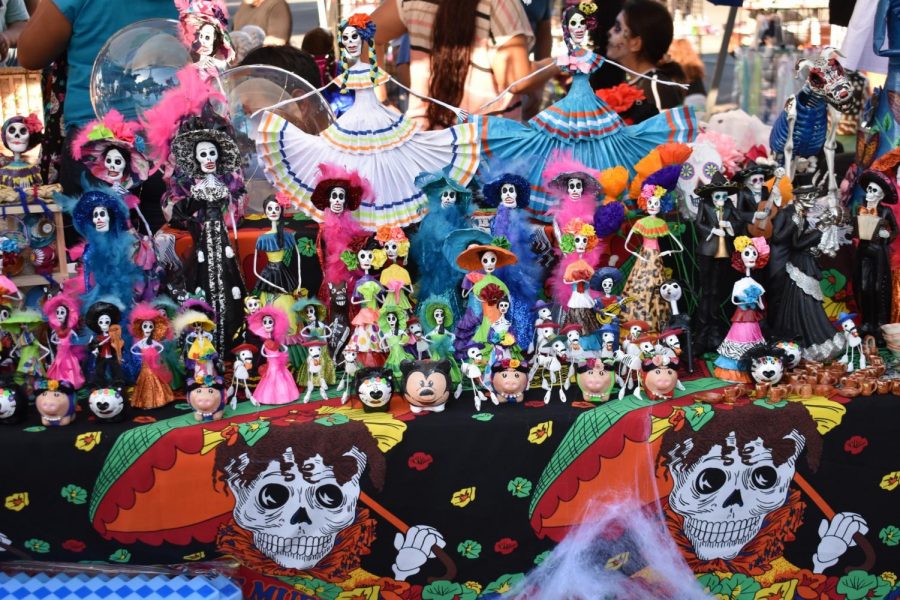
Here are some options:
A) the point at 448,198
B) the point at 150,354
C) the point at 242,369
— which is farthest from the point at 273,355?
the point at 448,198

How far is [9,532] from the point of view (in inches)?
108

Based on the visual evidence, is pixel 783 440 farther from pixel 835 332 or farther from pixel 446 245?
pixel 446 245

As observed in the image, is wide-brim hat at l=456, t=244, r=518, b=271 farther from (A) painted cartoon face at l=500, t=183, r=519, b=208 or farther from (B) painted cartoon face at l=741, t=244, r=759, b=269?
(B) painted cartoon face at l=741, t=244, r=759, b=269

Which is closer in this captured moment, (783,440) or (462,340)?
(783,440)

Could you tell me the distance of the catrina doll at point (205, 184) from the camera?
3.05 metres

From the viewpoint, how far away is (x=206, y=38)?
3.31 meters

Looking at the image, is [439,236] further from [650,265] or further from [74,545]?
[74,545]

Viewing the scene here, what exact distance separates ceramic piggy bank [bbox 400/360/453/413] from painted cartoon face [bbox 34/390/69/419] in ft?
2.82

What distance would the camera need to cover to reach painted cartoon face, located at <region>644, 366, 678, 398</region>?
284 cm

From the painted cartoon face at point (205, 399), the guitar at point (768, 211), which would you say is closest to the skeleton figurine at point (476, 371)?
the painted cartoon face at point (205, 399)

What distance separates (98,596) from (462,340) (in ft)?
3.69

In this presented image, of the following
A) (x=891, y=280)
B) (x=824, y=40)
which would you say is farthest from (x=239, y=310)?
(x=824, y=40)

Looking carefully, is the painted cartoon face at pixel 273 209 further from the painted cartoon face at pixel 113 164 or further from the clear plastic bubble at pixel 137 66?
the clear plastic bubble at pixel 137 66

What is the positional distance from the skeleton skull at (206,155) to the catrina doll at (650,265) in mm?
1196
